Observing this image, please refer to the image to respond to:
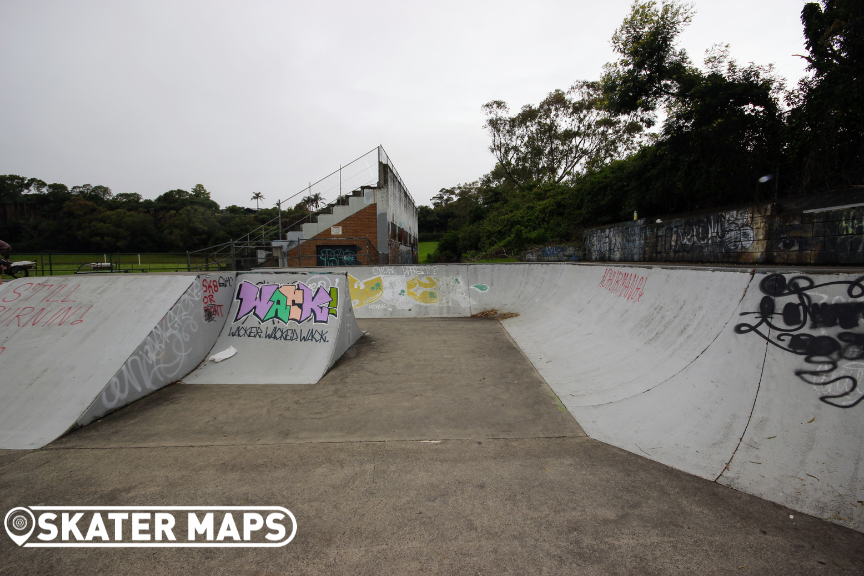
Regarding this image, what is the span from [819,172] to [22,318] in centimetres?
1831

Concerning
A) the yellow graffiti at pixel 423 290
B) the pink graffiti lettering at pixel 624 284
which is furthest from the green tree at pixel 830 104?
the yellow graffiti at pixel 423 290

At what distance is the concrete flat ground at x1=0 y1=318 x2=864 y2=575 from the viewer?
205 centimetres

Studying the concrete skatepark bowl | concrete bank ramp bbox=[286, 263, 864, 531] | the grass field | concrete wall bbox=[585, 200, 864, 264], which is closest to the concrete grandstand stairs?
the grass field

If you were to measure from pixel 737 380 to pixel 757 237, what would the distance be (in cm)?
761

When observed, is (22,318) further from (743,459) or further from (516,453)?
(743,459)

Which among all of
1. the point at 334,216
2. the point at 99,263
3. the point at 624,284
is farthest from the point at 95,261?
the point at 624,284

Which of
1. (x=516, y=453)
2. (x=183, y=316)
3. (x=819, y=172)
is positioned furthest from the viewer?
(x=819, y=172)

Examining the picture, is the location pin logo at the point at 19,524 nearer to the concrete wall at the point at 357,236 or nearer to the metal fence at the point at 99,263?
the metal fence at the point at 99,263

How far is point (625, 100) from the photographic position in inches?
597

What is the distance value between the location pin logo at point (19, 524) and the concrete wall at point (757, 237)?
10.7m

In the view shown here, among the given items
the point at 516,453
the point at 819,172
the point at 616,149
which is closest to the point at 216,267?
the point at 516,453

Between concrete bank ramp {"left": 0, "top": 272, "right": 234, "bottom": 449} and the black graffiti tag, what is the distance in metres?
6.71

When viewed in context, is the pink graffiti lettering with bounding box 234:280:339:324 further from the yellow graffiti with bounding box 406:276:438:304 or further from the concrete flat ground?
the yellow graffiti with bounding box 406:276:438:304

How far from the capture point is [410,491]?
104 inches
